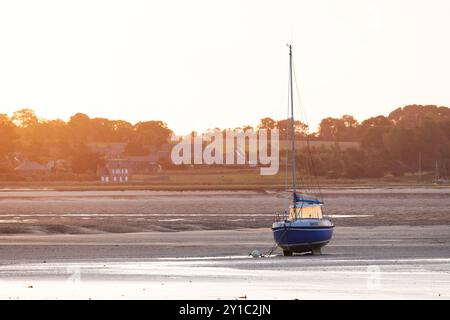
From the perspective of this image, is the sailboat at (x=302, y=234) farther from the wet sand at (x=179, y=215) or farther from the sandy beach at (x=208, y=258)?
the wet sand at (x=179, y=215)

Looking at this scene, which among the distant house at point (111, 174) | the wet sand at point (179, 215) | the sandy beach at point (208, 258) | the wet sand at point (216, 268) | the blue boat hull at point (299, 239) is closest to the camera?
the wet sand at point (216, 268)

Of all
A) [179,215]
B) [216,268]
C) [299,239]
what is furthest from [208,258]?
→ [179,215]

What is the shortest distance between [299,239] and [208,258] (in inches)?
171

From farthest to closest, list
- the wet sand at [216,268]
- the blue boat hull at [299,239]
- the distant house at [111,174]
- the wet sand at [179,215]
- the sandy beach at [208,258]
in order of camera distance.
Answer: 1. the distant house at [111,174]
2. the wet sand at [179,215]
3. the blue boat hull at [299,239]
4. the sandy beach at [208,258]
5. the wet sand at [216,268]

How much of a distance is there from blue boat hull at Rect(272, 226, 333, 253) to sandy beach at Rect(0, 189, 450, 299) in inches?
23.5

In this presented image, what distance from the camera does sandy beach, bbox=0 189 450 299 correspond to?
28453mm

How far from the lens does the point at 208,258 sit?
137 ft

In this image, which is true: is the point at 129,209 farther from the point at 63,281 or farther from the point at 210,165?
the point at 210,165

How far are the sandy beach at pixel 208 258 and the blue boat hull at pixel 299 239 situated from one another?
1.96 feet

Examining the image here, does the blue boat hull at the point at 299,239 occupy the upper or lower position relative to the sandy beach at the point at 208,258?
upper

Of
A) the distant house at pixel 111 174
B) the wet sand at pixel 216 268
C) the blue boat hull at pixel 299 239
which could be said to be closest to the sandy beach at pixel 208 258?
the wet sand at pixel 216 268

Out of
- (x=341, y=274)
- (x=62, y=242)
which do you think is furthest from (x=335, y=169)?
(x=341, y=274)

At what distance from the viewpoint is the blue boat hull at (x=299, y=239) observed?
44.4 meters

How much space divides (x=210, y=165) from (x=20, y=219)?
412ft
